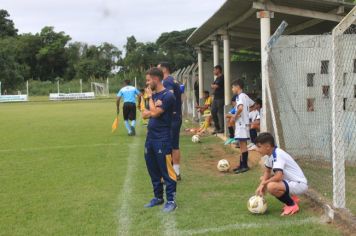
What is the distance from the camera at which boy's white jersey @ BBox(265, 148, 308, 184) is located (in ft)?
19.3

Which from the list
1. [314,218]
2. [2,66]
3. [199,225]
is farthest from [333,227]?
[2,66]

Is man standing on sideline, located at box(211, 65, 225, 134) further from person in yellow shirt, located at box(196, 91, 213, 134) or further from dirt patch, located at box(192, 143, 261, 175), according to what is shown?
dirt patch, located at box(192, 143, 261, 175)

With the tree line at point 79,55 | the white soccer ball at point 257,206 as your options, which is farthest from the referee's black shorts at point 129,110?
the tree line at point 79,55

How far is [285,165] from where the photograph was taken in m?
6.00

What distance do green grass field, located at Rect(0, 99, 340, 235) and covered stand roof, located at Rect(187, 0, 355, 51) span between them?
11.0 feet

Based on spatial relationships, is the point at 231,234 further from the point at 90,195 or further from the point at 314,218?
the point at 90,195

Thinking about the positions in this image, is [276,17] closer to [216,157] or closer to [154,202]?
[216,157]

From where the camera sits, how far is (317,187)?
23.3ft

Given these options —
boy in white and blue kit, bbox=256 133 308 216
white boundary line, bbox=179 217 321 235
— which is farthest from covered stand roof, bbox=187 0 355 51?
white boundary line, bbox=179 217 321 235

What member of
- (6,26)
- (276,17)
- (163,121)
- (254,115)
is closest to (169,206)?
(163,121)

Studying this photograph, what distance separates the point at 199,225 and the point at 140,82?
5629 centimetres

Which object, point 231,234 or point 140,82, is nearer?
point 231,234

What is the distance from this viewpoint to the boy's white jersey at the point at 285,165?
5.89 meters

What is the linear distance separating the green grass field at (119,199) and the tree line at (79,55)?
7305 cm
